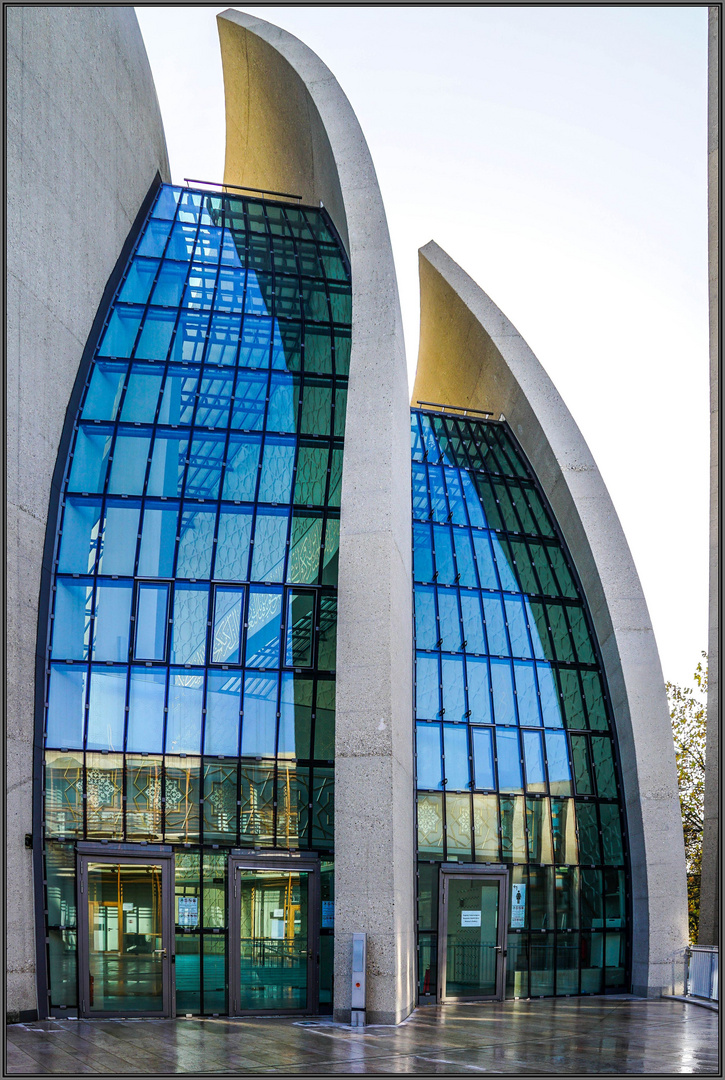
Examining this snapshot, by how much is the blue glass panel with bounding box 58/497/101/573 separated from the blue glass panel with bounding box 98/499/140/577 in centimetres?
21

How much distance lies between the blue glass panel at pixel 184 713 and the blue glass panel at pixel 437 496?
29.1 feet

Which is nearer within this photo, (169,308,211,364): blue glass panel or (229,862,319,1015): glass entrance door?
(229,862,319,1015): glass entrance door

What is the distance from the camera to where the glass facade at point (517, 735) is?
74.3ft

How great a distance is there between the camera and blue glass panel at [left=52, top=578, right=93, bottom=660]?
19.7 meters

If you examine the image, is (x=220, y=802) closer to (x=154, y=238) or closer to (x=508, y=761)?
(x=508, y=761)

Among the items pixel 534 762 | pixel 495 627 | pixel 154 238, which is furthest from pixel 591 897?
pixel 154 238

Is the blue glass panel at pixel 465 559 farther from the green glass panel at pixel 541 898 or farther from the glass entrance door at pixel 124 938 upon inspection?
the glass entrance door at pixel 124 938

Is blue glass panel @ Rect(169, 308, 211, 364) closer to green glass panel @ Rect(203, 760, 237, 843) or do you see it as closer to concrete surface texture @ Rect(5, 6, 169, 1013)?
concrete surface texture @ Rect(5, 6, 169, 1013)

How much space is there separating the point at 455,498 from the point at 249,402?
6826 mm

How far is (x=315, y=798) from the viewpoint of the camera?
19.8m

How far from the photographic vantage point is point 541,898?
2312cm

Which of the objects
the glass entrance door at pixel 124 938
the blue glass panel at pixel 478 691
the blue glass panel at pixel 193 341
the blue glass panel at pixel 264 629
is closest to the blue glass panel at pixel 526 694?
the blue glass panel at pixel 478 691

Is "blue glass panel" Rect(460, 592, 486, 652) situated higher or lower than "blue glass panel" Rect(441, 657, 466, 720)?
higher

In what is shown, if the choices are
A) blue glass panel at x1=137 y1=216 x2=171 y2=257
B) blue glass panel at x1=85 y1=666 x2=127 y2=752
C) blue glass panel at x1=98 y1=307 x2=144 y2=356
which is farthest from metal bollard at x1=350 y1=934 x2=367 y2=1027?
blue glass panel at x1=137 y1=216 x2=171 y2=257
